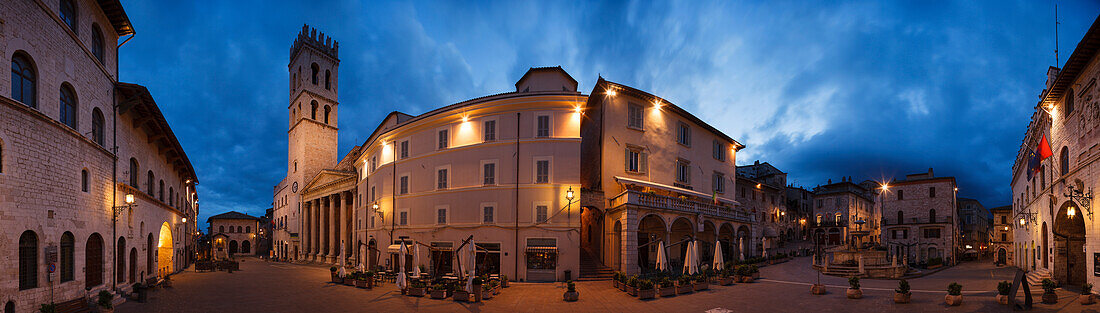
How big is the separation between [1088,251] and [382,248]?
41.6 meters

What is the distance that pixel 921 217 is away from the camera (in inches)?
2399

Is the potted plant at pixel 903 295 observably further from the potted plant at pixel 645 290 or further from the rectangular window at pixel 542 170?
the rectangular window at pixel 542 170

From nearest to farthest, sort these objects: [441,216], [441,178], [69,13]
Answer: [69,13] < [441,216] < [441,178]

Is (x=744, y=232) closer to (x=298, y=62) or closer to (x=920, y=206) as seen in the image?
(x=920, y=206)

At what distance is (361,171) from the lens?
49750 mm

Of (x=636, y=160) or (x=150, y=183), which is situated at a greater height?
(x=636, y=160)

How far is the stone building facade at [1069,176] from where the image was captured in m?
18.3

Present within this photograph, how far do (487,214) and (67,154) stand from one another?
1973 cm

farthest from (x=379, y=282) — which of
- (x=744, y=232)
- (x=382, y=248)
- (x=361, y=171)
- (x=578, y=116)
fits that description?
(x=744, y=232)

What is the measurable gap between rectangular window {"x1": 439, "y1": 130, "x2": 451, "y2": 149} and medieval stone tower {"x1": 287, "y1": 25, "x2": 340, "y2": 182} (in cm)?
3741

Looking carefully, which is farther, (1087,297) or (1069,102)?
(1069,102)

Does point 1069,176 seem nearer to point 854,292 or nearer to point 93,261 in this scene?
point 854,292

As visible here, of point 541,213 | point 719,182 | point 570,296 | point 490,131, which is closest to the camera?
point 570,296

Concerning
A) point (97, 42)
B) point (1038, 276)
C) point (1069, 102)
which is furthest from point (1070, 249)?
point (97, 42)
